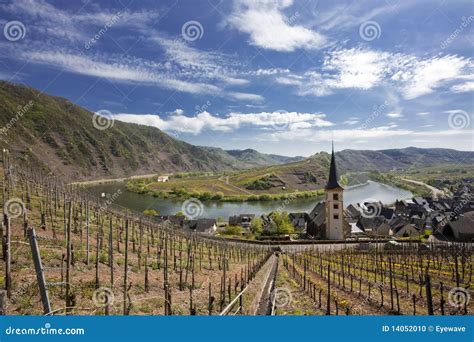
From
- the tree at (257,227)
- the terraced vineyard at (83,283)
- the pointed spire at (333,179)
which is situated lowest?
the tree at (257,227)

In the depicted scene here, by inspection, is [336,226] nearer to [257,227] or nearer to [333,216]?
[333,216]

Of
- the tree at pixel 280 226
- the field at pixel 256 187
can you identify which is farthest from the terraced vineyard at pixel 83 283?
the field at pixel 256 187

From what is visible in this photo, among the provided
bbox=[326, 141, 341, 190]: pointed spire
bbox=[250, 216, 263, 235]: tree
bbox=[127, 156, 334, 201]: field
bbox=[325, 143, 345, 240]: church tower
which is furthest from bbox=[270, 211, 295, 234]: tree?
bbox=[127, 156, 334, 201]: field

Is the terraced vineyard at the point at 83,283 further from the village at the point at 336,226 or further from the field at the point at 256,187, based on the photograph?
the field at the point at 256,187

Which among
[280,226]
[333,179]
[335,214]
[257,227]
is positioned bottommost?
[257,227]

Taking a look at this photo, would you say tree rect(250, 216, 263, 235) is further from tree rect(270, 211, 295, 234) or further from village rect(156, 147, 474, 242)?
tree rect(270, 211, 295, 234)

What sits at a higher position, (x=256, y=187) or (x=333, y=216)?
(x=256, y=187)

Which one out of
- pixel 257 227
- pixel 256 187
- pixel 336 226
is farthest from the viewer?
pixel 256 187

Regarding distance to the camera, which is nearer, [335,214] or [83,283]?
[83,283]

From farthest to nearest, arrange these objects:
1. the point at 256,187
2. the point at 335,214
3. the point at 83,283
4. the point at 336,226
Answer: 1. the point at 256,187
2. the point at 335,214
3. the point at 336,226
4. the point at 83,283

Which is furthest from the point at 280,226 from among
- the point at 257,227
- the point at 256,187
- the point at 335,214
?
the point at 256,187

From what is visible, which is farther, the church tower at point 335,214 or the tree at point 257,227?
the tree at point 257,227

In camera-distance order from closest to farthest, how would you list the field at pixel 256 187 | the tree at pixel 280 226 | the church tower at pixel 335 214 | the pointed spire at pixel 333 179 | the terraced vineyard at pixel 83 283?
the terraced vineyard at pixel 83 283
the church tower at pixel 335 214
the pointed spire at pixel 333 179
the tree at pixel 280 226
the field at pixel 256 187

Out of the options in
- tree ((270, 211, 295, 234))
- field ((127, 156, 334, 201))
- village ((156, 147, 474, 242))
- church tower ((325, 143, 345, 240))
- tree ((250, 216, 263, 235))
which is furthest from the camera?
field ((127, 156, 334, 201))
